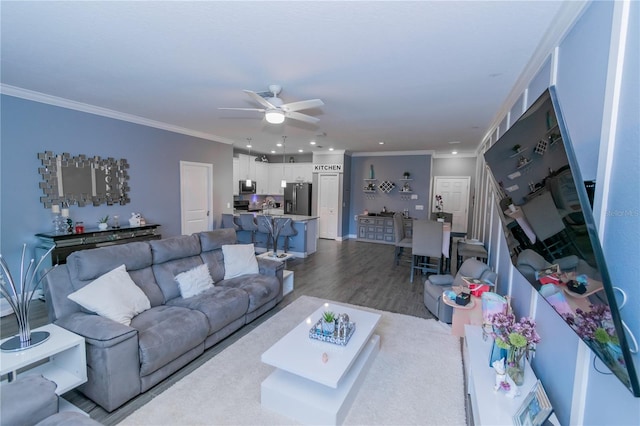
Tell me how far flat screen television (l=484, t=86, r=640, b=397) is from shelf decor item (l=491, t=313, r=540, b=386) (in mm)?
334

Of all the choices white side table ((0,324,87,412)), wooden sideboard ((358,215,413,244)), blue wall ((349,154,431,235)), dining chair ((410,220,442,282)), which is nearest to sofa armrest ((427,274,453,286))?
dining chair ((410,220,442,282))

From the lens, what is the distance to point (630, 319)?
1.04 metres

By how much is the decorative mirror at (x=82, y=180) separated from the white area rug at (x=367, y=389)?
11.3 ft

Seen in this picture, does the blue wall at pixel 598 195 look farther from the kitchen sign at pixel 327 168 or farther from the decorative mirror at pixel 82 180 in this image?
the kitchen sign at pixel 327 168

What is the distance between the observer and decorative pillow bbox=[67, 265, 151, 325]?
229cm

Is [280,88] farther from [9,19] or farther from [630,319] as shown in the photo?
[630,319]

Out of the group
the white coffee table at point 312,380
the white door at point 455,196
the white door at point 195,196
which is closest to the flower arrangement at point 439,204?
the white door at point 455,196

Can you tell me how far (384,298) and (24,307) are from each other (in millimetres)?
3751

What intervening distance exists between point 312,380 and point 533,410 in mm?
1262

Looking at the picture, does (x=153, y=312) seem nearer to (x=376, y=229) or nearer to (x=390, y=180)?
(x=376, y=229)

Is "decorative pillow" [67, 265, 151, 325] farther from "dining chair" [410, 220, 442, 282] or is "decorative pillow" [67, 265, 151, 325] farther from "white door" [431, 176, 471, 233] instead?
"white door" [431, 176, 471, 233]

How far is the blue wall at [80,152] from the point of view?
11.8 ft

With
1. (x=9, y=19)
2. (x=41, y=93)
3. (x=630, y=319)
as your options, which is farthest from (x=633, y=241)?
(x=41, y=93)

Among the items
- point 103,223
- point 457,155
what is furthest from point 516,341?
point 457,155
